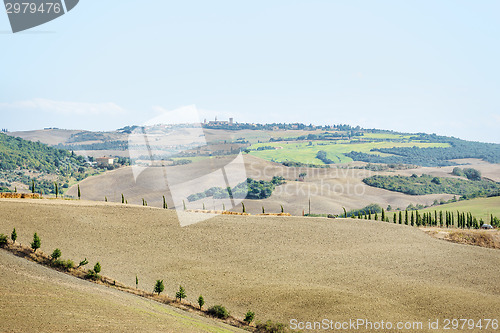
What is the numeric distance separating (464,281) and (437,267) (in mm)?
3642

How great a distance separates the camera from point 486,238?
5775 centimetres

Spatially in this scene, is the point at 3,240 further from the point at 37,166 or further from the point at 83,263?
the point at 37,166

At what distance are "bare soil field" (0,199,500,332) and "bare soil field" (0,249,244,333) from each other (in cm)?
193

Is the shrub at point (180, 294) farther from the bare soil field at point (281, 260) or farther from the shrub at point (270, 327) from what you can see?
the shrub at point (270, 327)

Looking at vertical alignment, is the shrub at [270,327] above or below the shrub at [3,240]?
below

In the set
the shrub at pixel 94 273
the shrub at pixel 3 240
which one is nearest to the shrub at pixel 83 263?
the shrub at pixel 94 273

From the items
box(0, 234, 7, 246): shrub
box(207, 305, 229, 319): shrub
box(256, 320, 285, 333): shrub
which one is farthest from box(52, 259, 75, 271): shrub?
Result: box(256, 320, 285, 333): shrub

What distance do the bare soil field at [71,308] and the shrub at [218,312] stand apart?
1.22 meters

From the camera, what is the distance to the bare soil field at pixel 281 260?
125ft

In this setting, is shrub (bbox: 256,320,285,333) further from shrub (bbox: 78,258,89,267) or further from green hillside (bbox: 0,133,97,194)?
green hillside (bbox: 0,133,97,194)

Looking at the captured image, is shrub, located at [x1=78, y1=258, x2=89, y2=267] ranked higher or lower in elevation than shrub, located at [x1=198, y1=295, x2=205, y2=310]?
higher

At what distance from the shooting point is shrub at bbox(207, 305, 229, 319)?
36.2 meters

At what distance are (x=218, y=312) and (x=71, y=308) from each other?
10382 millimetres

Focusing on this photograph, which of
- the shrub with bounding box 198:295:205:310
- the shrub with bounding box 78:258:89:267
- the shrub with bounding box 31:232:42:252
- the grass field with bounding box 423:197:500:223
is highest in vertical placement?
the shrub with bounding box 31:232:42:252
